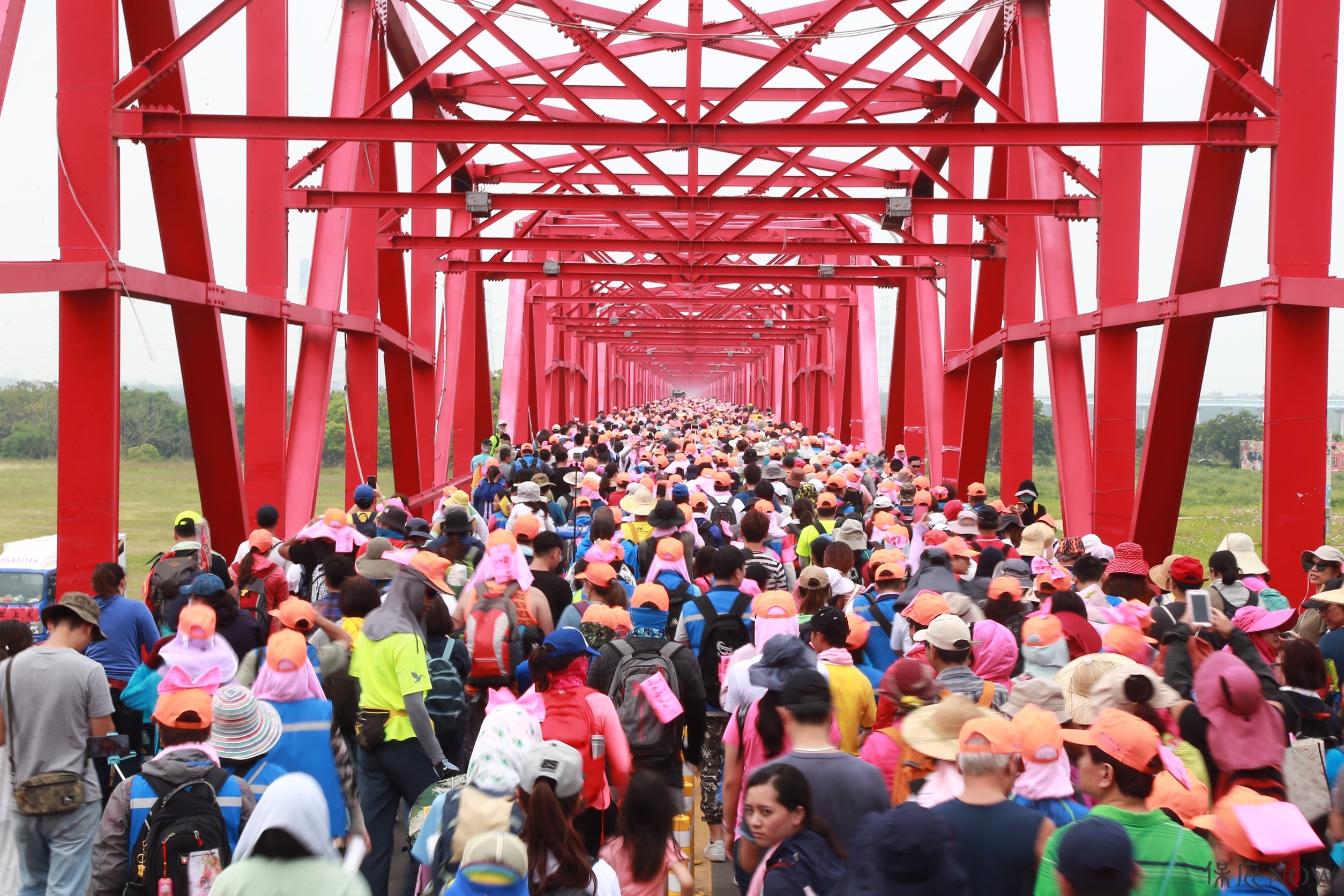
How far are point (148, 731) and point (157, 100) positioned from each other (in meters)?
8.16

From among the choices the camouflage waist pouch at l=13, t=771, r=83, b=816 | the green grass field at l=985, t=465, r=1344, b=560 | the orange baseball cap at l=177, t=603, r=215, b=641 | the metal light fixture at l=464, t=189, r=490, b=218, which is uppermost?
the metal light fixture at l=464, t=189, r=490, b=218

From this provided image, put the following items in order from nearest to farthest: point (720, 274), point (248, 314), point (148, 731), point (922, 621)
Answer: point (922, 621)
point (148, 731)
point (248, 314)
point (720, 274)

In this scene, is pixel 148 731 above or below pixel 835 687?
below

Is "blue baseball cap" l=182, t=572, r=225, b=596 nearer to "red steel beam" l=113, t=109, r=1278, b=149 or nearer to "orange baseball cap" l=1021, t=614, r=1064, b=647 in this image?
"orange baseball cap" l=1021, t=614, r=1064, b=647

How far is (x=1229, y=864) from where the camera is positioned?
12.8ft

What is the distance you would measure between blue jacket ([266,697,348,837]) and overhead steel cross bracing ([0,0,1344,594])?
5836 mm

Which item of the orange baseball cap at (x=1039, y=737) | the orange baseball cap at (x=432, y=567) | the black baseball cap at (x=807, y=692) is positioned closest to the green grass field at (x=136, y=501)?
the orange baseball cap at (x=432, y=567)

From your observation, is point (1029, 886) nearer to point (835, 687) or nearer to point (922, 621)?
point (835, 687)

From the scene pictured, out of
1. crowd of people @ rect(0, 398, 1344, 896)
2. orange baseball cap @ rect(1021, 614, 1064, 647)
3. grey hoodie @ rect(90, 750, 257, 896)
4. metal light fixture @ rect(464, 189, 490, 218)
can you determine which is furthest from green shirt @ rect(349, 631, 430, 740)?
metal light fixture @ rect(464, 189, 490, 218)

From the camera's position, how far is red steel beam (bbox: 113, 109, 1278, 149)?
38.4 ft

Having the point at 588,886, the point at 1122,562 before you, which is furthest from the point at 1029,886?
the point at 1122,562

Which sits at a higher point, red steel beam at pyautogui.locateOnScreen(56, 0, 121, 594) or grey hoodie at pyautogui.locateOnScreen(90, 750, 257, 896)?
red steel beam at pyautogui.locateOnScreen(56, 0, 121, 594)

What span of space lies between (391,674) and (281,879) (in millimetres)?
2376

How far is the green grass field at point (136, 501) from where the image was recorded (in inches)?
1455
